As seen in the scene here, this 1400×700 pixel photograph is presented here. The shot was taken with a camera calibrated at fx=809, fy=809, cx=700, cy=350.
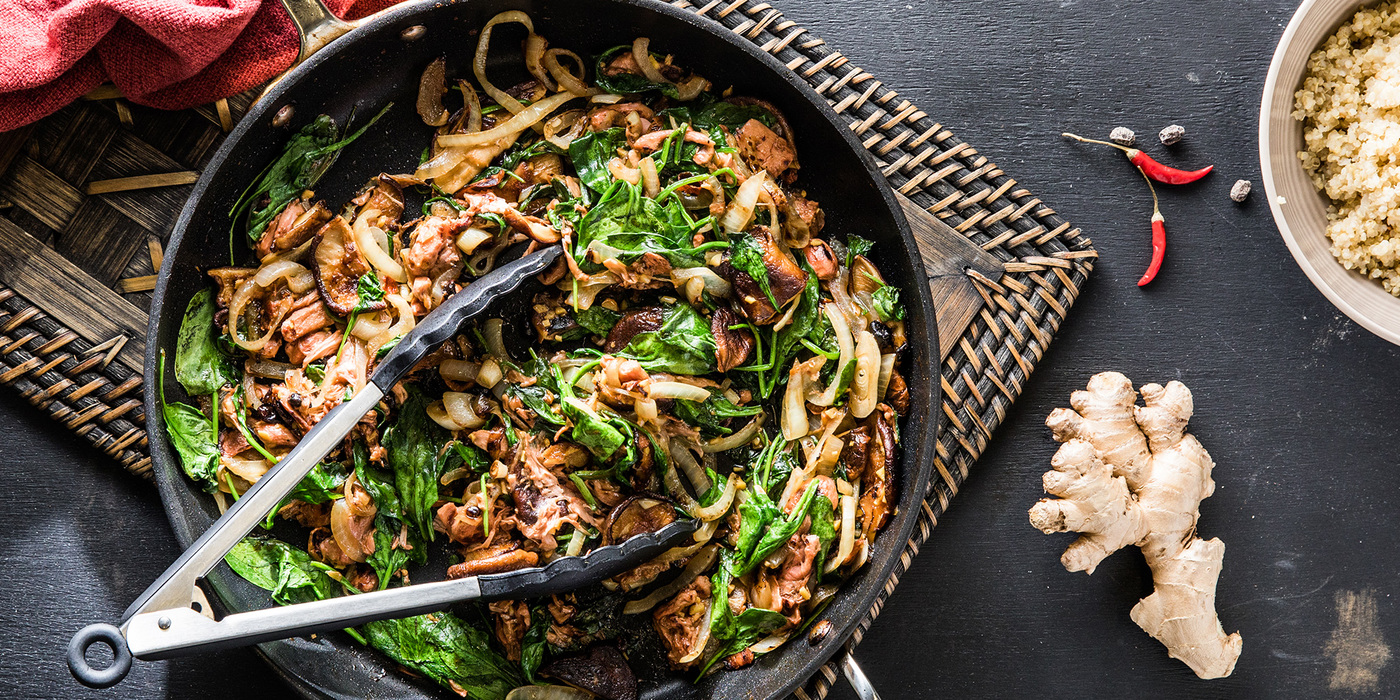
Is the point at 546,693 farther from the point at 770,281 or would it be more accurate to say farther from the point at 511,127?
the point at 511,127

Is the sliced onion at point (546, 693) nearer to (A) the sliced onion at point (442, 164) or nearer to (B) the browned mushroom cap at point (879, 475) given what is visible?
(B) the browned mushroom cap at point (879, 475)

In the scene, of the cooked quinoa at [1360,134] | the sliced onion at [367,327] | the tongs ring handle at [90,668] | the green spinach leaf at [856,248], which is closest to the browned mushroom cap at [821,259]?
the green spinach leaf at [856,248]

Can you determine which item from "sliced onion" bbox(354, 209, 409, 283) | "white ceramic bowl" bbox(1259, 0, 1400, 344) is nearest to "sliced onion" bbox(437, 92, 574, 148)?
"sliced onion" bbox(354, 209, 409, 283)

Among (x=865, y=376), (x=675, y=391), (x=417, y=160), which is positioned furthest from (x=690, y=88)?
(x=865, y=376)

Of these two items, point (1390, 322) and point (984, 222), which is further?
point (984, 222)

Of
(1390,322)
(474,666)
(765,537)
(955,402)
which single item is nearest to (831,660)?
(765,537)

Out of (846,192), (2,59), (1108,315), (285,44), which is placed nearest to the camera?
(2,59)

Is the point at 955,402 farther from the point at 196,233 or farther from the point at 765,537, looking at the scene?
the point at 196,233
